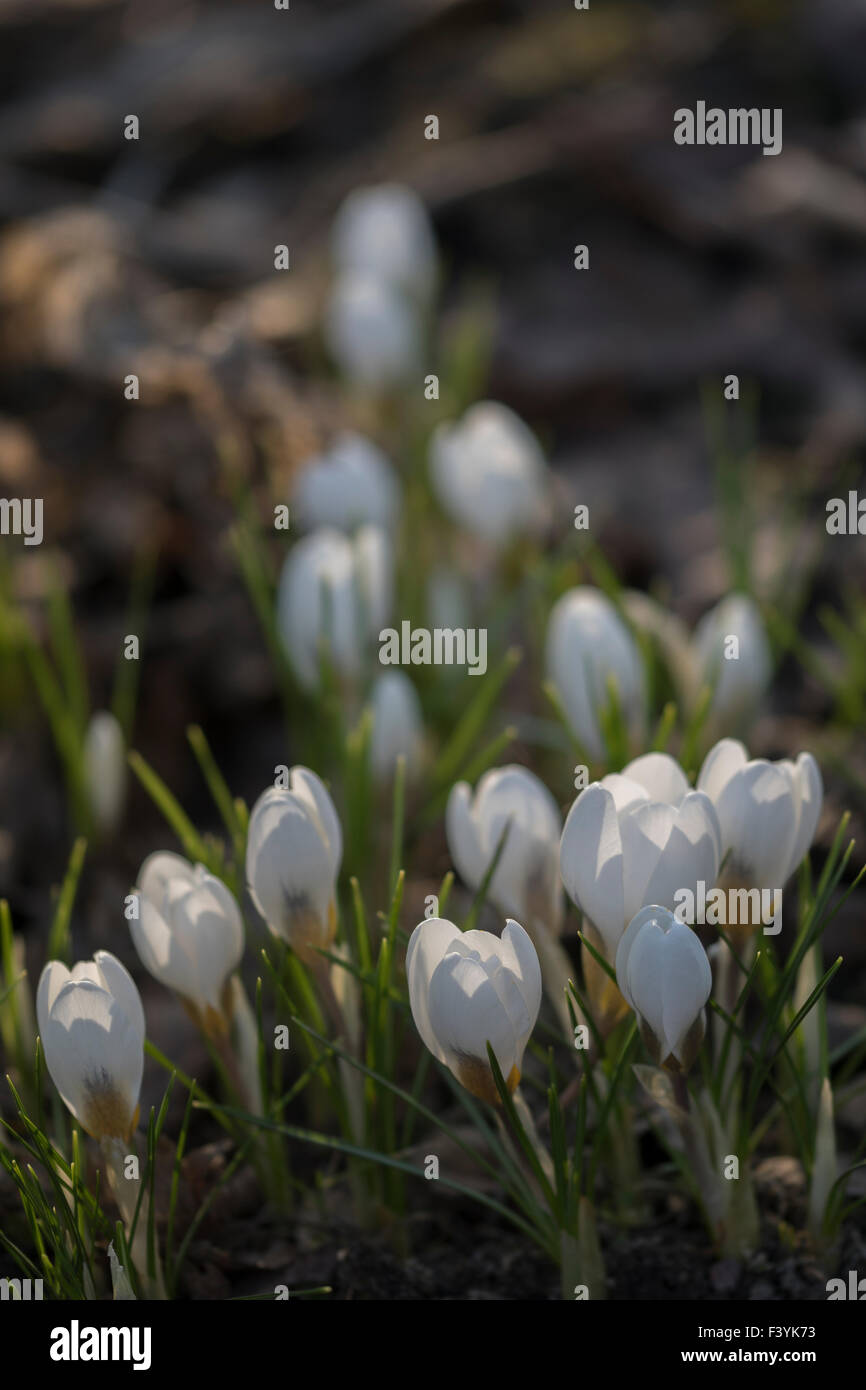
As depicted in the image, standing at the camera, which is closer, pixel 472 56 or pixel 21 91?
pixel 472 56

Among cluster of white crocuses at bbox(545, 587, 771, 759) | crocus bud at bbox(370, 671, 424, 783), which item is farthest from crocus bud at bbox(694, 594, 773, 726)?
crocus bud at bbox(370, 671, 424, 783)

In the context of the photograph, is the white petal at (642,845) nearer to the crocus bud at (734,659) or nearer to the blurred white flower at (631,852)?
the blurred white flower at (631,852)

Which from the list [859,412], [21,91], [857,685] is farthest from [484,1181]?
[21,91]

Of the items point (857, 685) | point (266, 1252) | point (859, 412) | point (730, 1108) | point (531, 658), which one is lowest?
point (266, 1252)

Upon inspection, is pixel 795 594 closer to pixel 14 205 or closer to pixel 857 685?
pixel 857 685

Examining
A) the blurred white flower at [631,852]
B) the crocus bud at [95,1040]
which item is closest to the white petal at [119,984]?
the crocus bud at [95,1040]

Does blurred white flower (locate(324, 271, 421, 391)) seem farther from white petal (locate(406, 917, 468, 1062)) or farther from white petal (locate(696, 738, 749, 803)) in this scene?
white petal (locate(406, 917, 468, 1062))

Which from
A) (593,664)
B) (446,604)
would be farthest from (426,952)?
(446,604)
